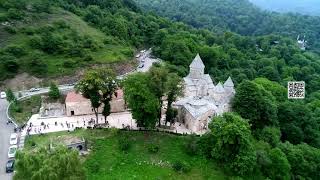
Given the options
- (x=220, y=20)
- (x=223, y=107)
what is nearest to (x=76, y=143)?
(x=223, y=107)

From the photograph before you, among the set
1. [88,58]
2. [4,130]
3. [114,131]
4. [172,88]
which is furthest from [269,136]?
[88,58]

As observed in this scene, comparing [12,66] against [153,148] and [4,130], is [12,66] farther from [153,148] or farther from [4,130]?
[153,148]

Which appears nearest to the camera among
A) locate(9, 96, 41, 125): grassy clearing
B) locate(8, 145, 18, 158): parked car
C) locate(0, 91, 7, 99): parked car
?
locate(8, 145, 18, 158): parked car

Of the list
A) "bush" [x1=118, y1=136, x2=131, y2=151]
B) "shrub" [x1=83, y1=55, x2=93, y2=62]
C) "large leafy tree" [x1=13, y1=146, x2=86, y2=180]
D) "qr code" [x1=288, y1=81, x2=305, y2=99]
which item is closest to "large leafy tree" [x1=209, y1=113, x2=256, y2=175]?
"bush" [x1=118, y1=136, x2=131, y2=151]

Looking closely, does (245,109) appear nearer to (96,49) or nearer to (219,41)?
(96,49)

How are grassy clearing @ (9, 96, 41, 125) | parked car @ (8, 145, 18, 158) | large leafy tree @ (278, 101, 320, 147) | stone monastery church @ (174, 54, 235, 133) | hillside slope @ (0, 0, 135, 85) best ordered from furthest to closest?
hillside slope @ (0, 0, 135, 85) → large leafy tree @ (278, 101, 320, 147) → grassy clearing @ (9, 96, 41, 125) → stone monastery church @ (174, 54, 235, 133) → parked car @ (8, 145, 18, 158)

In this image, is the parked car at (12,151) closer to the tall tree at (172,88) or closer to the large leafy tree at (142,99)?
the large leafy tree at (142,99)

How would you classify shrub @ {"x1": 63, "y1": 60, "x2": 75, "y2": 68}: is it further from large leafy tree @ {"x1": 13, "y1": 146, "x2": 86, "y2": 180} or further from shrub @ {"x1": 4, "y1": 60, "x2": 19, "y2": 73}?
large leafy tree @ {"x1": 13, "y1": 146, "x2": 86, "y2": 180}

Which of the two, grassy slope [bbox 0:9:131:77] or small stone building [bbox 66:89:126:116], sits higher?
grassy slope [bbox 0:9:131:77]
